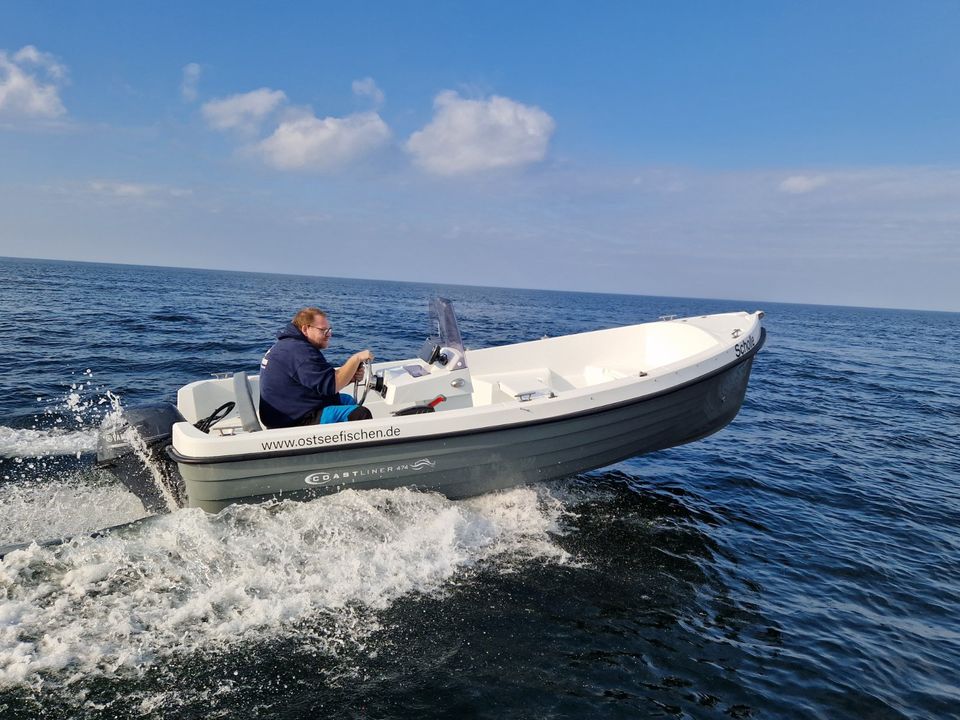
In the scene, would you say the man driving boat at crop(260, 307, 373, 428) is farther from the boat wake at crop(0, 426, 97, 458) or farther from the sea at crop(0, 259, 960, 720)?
the boat wake at crop(0, 426, 97, 458)

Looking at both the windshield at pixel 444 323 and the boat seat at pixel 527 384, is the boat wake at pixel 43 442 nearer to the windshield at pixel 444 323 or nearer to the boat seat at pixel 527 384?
the windshield at pixel 444 323

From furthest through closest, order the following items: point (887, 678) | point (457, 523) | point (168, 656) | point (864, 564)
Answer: point (864, 564) → point (457, 523) → point (887, 678) → point (168, 656)

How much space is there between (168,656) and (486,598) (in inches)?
81.3

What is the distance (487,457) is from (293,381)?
1.82m

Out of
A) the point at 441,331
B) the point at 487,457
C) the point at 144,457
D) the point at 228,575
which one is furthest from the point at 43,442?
the point at 487,457

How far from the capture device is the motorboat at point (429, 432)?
4418mm

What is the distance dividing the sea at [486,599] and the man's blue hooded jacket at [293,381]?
0.79 m

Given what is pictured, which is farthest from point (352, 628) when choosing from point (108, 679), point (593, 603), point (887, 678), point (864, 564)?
point (864, 564)

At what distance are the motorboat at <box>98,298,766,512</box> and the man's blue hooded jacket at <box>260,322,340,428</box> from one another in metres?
0.19

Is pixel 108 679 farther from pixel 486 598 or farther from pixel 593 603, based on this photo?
pixel 593 603

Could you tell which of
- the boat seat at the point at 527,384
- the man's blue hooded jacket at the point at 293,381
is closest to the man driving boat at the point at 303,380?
the man's blue hooded jacket at the point at 293,381

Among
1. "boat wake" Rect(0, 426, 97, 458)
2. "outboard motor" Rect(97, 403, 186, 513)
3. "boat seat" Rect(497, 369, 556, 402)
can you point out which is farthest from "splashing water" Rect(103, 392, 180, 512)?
"boat seat" Rect(497, 369, 556, 402)

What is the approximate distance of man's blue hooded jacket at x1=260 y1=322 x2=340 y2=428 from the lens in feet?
15.4

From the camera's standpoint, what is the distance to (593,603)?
4.29m
